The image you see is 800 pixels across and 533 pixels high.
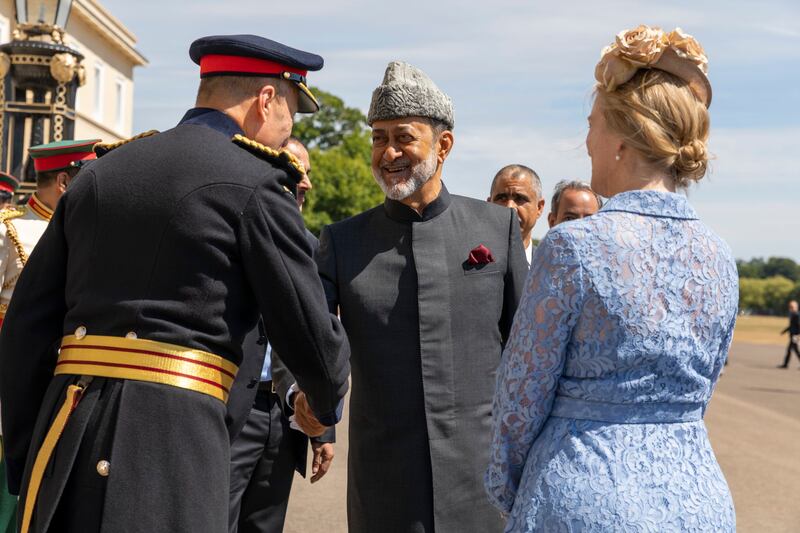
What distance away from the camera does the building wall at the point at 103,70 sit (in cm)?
3694

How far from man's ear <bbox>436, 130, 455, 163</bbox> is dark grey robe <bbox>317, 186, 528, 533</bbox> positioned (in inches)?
8.3

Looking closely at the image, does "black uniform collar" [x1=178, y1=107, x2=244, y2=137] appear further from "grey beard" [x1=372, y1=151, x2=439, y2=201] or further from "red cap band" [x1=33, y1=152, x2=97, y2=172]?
"red cap band" [x1=33, y1=152, x2=97, y2=172]

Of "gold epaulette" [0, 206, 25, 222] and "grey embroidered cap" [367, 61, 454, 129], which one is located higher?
"grey embroidered cap" [367, 61, 454, 129]

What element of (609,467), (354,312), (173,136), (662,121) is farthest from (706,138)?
(354,312)

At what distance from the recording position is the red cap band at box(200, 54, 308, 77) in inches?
119

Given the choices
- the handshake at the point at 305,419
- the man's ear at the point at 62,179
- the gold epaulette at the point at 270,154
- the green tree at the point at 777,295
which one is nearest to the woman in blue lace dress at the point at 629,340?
the gold epaulette at the point at 270,154

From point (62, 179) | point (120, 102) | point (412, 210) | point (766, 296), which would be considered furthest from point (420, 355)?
point (766, 296)

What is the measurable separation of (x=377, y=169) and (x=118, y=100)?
41159 mm

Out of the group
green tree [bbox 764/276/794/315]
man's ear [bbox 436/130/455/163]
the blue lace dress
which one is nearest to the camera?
the blue lace dress

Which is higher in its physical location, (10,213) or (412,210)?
(412,210)

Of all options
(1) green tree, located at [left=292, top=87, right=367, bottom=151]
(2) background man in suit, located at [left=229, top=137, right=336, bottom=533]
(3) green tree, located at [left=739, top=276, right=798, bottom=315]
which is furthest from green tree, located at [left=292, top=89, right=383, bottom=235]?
(3) green tree, located at [left=739, top=276, right=798, bottom=315]

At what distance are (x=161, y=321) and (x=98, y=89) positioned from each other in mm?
39253

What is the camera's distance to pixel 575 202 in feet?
20.8

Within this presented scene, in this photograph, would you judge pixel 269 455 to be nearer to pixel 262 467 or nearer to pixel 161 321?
pixel 262 467
